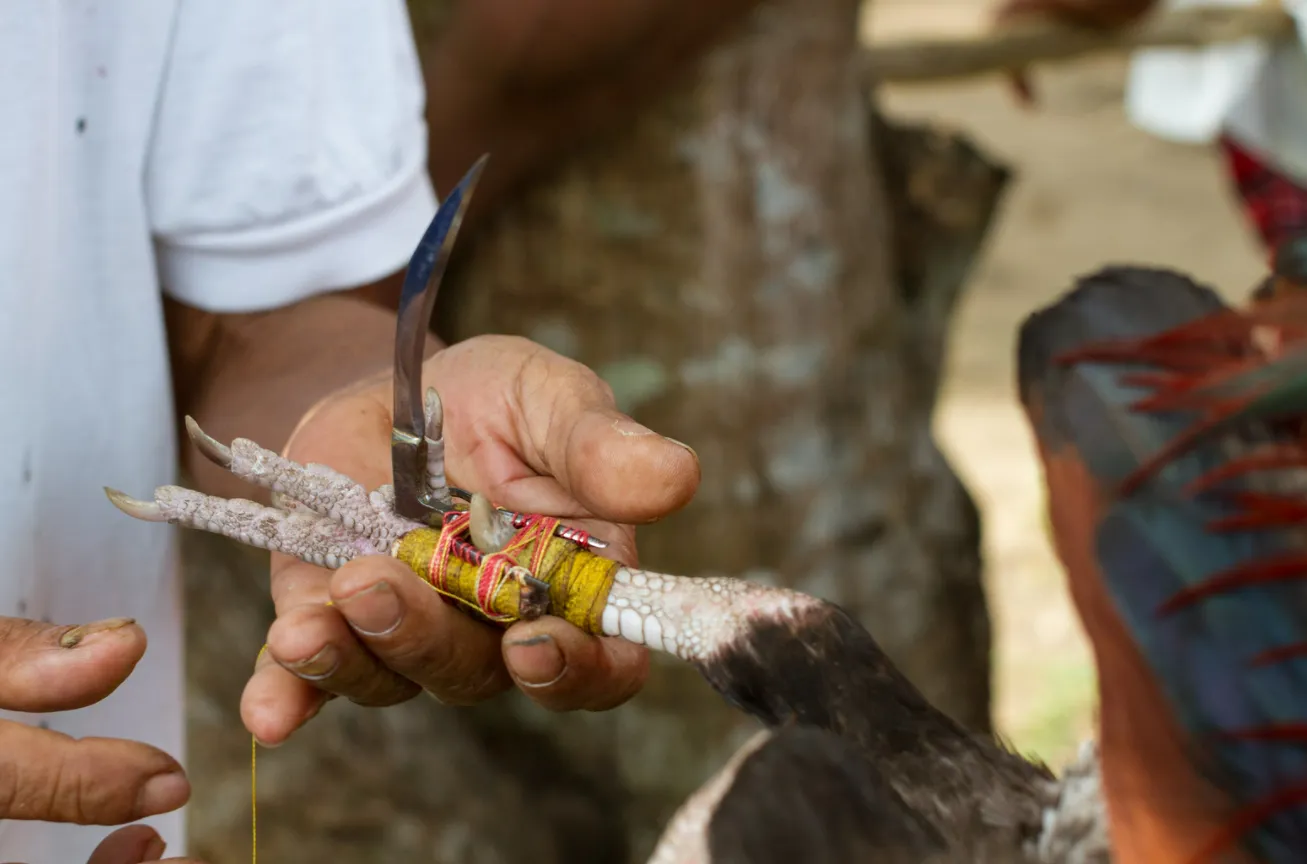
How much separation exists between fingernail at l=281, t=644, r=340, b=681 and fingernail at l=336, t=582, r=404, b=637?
0.02 meters

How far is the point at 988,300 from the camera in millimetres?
4809

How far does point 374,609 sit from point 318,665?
47 millimetres

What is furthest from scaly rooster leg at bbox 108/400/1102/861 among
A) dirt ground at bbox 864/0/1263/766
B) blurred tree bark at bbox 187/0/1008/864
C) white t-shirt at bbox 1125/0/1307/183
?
white t-shirt at bbox 1125/0/1307/183

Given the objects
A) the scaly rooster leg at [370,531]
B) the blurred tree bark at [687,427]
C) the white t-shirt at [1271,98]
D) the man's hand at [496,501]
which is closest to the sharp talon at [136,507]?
the scaly rooster leg at [370,531]

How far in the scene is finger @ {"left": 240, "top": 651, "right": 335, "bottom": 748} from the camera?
0.73 metres

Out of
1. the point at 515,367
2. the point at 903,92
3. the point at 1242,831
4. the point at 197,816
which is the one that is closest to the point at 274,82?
the point at 515,367

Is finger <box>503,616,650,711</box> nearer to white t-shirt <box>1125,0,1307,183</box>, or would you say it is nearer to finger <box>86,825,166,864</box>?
finger <box>86,825,166,864</box>

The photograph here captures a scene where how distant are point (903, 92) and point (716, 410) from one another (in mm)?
4748

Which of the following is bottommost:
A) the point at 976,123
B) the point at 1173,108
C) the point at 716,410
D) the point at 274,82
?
the point at 976,123

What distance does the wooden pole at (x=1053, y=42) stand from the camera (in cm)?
210

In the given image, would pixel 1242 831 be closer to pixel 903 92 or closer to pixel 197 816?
pixel 197 816

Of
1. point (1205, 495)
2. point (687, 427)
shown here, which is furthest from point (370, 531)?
point (687, 427)

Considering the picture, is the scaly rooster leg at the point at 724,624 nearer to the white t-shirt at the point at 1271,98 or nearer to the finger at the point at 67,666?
the finger at the point at 67,666

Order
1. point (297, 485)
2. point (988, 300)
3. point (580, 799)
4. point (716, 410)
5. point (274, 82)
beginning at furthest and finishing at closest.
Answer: point (988, 300) < point (580, 799) < point (716, 410) < point (274, 82) < point (297, 485)
